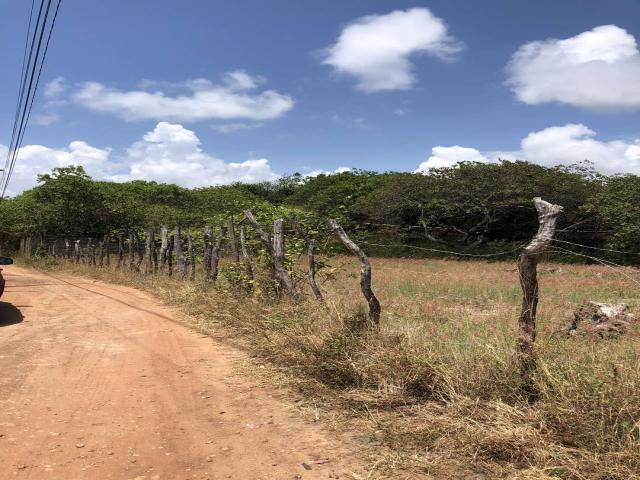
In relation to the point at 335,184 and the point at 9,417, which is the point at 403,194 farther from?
the point at 9,417

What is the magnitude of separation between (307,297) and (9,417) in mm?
4385

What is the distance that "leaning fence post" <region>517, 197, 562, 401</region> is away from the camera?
4.06m

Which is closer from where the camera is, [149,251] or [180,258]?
[180,258]

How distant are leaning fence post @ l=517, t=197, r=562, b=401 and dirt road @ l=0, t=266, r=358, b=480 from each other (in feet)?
5.06

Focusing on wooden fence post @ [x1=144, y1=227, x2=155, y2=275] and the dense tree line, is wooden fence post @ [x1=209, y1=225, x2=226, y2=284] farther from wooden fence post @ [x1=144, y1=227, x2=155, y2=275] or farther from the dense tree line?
the dense tree line

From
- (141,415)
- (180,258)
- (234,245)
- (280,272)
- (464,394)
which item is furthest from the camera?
(180,258)

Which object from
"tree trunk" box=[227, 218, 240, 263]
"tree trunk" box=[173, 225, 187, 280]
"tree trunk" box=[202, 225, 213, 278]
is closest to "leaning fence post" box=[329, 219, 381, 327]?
"tree trunk" box=[227, 218, 240, 263]

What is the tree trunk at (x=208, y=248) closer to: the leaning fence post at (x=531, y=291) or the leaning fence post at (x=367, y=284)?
the leaning fence post at (x=367, y=284)

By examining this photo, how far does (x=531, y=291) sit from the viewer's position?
4.27 meters

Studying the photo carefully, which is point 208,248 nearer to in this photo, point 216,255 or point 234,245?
point 216,255

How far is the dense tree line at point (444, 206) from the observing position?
85.4 ft

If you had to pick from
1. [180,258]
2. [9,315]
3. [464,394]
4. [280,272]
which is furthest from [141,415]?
[180,258]

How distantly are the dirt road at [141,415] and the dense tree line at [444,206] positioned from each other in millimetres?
17217

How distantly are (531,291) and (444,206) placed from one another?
96.9 ft
